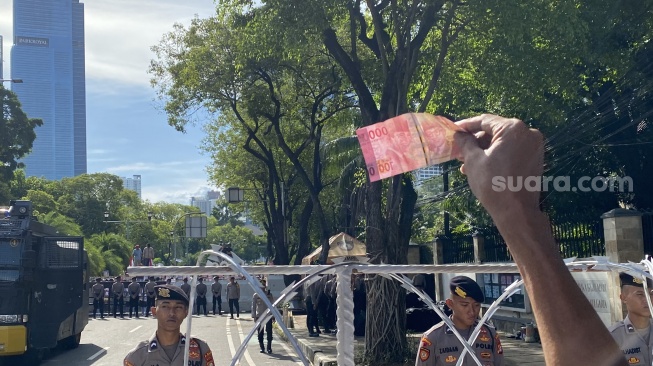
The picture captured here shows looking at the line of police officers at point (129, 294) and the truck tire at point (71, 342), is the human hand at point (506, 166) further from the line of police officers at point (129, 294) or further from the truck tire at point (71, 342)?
the line of police officers at point (129, 294)

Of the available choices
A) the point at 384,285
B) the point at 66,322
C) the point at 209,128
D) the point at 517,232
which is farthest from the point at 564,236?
the point at 209,128

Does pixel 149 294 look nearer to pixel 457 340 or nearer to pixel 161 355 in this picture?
pixel 161 355

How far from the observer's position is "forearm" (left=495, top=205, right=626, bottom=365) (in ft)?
4.29

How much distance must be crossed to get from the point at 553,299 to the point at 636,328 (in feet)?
15.4

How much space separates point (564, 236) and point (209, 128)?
98.6 ft

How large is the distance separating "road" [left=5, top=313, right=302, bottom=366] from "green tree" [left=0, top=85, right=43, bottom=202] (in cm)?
1986

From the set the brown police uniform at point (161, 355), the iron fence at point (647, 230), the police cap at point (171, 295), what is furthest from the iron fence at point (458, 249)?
the brown police uniform at point (161, 355)

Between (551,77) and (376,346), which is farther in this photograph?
(551,77)

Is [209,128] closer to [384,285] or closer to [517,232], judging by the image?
[384,285]

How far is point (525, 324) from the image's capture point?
19625 millimetres

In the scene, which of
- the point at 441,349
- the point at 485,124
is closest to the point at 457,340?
the point at 441,349

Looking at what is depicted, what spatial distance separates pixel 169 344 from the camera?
217 inches

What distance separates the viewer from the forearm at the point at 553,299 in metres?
1.31

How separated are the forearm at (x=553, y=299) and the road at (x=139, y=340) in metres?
15.8
